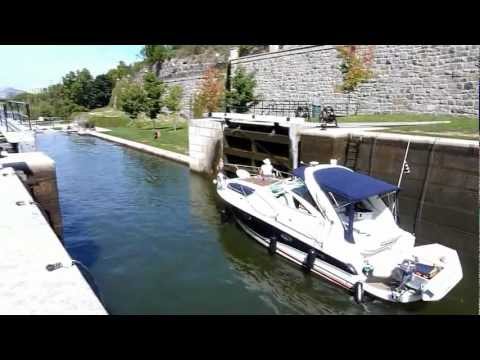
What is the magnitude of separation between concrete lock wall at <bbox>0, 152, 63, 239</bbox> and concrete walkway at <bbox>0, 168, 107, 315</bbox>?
3.58 m

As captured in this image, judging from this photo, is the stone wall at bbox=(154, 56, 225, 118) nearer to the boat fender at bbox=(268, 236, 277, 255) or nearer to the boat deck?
the boat deck

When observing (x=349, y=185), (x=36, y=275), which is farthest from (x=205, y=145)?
(x=36, y=275)

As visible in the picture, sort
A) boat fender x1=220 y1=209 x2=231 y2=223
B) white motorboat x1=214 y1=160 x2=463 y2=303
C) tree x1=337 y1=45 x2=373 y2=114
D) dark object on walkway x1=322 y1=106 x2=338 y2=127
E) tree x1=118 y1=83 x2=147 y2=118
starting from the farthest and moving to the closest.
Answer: tree x1=118 y1=83 x2=147 y2=118 → tree x1=337 y1=45 x2=373 y2=114 → dark object on walkway x1=322 y1=106 x2=338 y2=127 → boat fender x1=220 y1=209 x2=231 y2=223 → white motorboat x1=214 y1=160 x2=463 y2=303

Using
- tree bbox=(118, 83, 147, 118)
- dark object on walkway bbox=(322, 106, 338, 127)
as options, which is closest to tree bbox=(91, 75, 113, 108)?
tree bbox=(118, 83, 147, 118)

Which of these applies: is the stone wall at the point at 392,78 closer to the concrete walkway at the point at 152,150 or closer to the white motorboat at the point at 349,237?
the concrete walkway at the point at 152,150

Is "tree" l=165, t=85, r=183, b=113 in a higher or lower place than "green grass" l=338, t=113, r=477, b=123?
higher

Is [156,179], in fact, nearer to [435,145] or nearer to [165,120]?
[435,145]

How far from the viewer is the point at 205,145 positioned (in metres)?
22.5

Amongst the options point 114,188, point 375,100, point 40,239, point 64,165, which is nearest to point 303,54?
point 375,100

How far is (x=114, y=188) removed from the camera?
19.5 m

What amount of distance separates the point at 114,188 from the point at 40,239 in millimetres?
14245

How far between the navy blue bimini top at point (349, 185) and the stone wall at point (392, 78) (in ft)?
35.0

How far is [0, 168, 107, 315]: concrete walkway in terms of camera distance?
12.9 feet

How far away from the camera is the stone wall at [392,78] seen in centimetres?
1834
